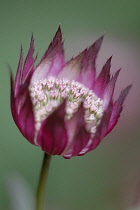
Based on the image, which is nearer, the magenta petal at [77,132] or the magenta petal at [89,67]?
the magenta petal at [77,132]

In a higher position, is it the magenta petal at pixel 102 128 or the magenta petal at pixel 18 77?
the magenta petal at pixel 18 77

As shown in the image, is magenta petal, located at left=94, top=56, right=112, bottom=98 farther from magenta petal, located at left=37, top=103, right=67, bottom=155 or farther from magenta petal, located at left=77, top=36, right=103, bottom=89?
magenta petal, located at left=37, top=103, right=67, bottom=155

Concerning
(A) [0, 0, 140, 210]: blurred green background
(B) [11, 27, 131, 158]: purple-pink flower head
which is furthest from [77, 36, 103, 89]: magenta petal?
(A) [0, 0, 140, 210]: blurred green background

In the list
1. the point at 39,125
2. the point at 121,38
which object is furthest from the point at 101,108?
the point at 121,38

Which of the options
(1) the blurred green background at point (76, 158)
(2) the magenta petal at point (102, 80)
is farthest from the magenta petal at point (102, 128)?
(1) the blurred green background at point (76, 158)

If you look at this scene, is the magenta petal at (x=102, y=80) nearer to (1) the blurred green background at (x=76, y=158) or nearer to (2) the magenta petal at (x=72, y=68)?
(2) the magenta petal at (x=72, y=68)

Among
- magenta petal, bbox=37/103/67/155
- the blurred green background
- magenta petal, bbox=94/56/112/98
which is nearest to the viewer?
magenta petal, bbox=37/103/67/155
